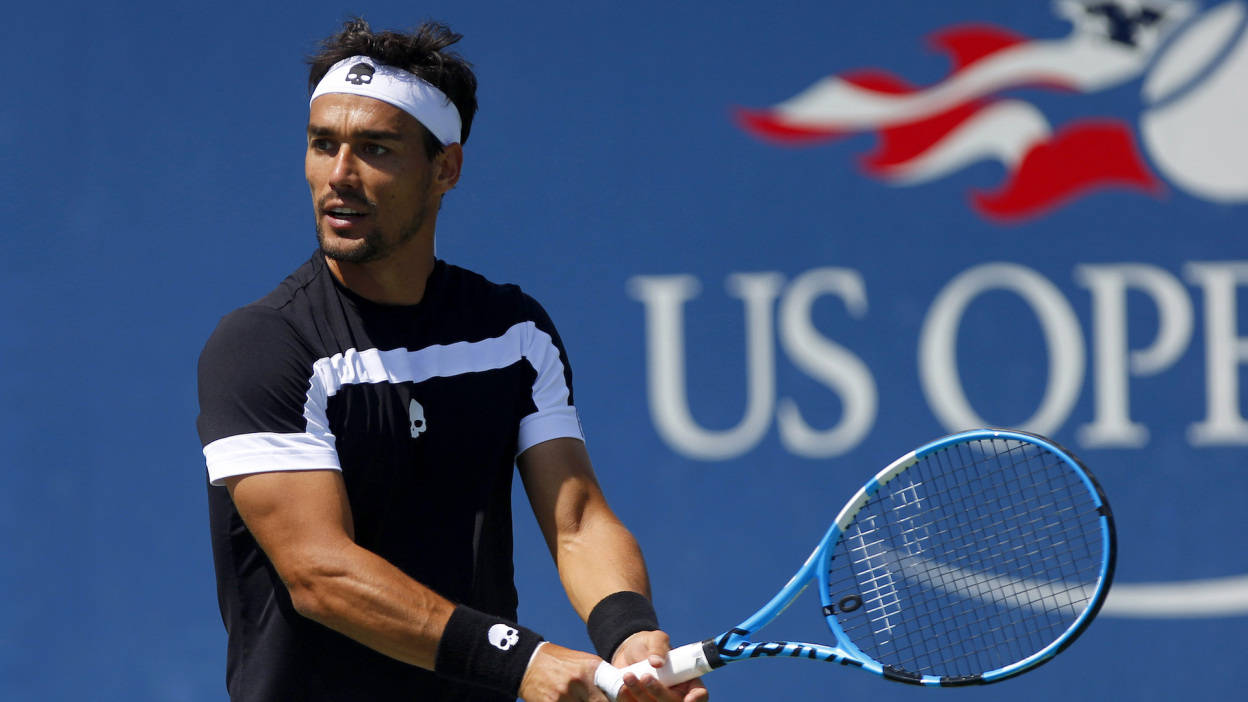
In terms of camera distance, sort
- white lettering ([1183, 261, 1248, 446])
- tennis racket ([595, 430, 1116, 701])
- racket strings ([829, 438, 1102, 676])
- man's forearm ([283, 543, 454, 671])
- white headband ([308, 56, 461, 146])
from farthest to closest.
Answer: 1. white lettering ([1183, 261, 1248, 446])
2. racket strings ([829, 438, 1102, 676])
3. white headband ([308, 56, 461, 146])
4. tennis racket ([595, 430, 1116, 701])
5. man's forearm ([283, 543, 454, 671])

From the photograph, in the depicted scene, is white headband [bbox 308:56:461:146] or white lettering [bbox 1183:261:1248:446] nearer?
white headband [bbox 308:56:461:146]

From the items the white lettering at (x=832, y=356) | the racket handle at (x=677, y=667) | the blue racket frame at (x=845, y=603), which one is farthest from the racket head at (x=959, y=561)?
the white lettering at (x=832, y=356)

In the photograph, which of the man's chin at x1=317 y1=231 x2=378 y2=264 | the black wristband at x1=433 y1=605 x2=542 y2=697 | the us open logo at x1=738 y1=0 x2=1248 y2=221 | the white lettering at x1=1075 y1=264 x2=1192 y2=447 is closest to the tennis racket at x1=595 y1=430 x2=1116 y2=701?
the black wristband at x1=433 y1=605 x2=542 y2=697

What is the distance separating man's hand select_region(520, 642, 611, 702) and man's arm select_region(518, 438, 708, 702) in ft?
0.73

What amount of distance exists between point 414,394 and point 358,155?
0.38 metres

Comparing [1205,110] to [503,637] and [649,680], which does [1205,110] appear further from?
[503,637]

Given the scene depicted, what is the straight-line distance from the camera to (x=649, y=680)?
88.0 inches

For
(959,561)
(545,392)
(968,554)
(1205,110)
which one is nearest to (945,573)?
(968,554)

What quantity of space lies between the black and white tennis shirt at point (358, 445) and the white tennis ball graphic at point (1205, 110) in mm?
2465

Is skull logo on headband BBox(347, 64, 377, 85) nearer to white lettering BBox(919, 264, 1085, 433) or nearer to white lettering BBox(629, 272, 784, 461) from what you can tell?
white lettering BBox(629, 272, 784, 461)

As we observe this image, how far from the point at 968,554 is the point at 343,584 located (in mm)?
1382

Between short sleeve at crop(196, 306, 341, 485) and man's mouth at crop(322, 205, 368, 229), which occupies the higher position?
man's mouth at crop(322, 205, 368, 229)

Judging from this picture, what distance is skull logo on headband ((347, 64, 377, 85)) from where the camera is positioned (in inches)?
95.3

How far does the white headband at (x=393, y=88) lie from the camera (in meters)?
2.41
